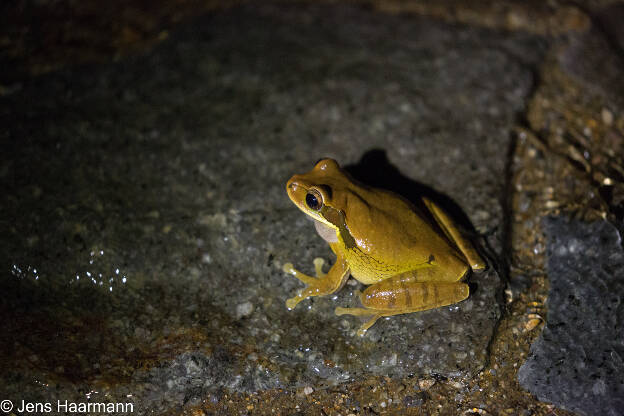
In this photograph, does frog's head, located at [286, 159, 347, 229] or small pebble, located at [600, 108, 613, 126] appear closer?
frog's head, located at [286, 159, 347, 229]

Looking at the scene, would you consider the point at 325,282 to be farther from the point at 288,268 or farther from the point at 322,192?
the point at 322,192

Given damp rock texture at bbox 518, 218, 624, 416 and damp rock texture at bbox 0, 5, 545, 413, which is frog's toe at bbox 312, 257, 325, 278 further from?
damp rock texture at bbox 518, 218, 624, 416

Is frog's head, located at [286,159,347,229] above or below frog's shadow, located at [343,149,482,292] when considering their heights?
above

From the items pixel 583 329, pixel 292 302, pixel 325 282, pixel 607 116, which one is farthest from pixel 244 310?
pixel 607 116

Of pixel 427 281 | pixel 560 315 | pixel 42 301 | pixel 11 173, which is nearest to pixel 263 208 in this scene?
pixel 427 281

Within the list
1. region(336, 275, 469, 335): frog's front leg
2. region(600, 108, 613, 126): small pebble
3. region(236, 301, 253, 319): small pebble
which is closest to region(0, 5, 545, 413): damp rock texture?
region(236, 301, 253, 319): small pebble

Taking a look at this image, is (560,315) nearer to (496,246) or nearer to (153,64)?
(496,246)
